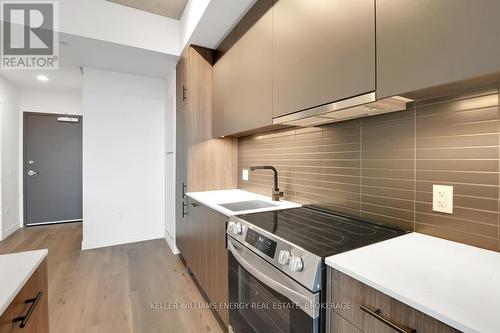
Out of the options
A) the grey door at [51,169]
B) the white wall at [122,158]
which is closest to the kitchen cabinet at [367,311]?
the white wall at [122,158]

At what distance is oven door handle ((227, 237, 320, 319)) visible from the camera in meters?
0.85

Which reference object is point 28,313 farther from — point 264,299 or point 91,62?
point 91,62

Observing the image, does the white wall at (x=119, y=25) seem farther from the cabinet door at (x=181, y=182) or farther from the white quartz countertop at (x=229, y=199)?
the white quartz countertop at (x=229, y=199)

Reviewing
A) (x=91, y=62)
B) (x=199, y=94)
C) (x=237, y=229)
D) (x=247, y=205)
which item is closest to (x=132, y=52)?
(x=91, y=62)

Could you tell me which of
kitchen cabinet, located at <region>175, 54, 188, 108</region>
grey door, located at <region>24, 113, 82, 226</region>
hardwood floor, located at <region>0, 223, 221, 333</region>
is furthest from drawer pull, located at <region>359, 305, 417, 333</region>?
grey door, located at <region>24, 113, 82, 226</region>

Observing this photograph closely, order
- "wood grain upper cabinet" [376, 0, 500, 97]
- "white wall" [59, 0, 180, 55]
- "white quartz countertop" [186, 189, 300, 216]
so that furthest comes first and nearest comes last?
"white wall" [59, 0, 180, 55] < "white quartz countertop" [186, 189, 300, 216] < "wood grain upper cabinet" [376, 0, 500, 97]

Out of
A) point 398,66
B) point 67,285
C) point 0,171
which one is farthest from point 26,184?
point 398,66

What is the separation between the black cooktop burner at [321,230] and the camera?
0.97 metres

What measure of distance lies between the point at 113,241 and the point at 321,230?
10.6 feet

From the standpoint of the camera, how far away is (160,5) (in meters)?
2.44

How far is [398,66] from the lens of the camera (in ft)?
2.85

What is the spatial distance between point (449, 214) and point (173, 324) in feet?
6.12

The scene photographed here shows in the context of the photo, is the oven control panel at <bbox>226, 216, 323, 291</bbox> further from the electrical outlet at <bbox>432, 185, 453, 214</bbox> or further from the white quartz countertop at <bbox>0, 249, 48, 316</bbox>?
the white quartz countertop at <bbox>0, 249, 48, 316</bbox>

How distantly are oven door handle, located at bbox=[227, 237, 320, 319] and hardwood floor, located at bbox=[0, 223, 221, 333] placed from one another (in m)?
0.84
